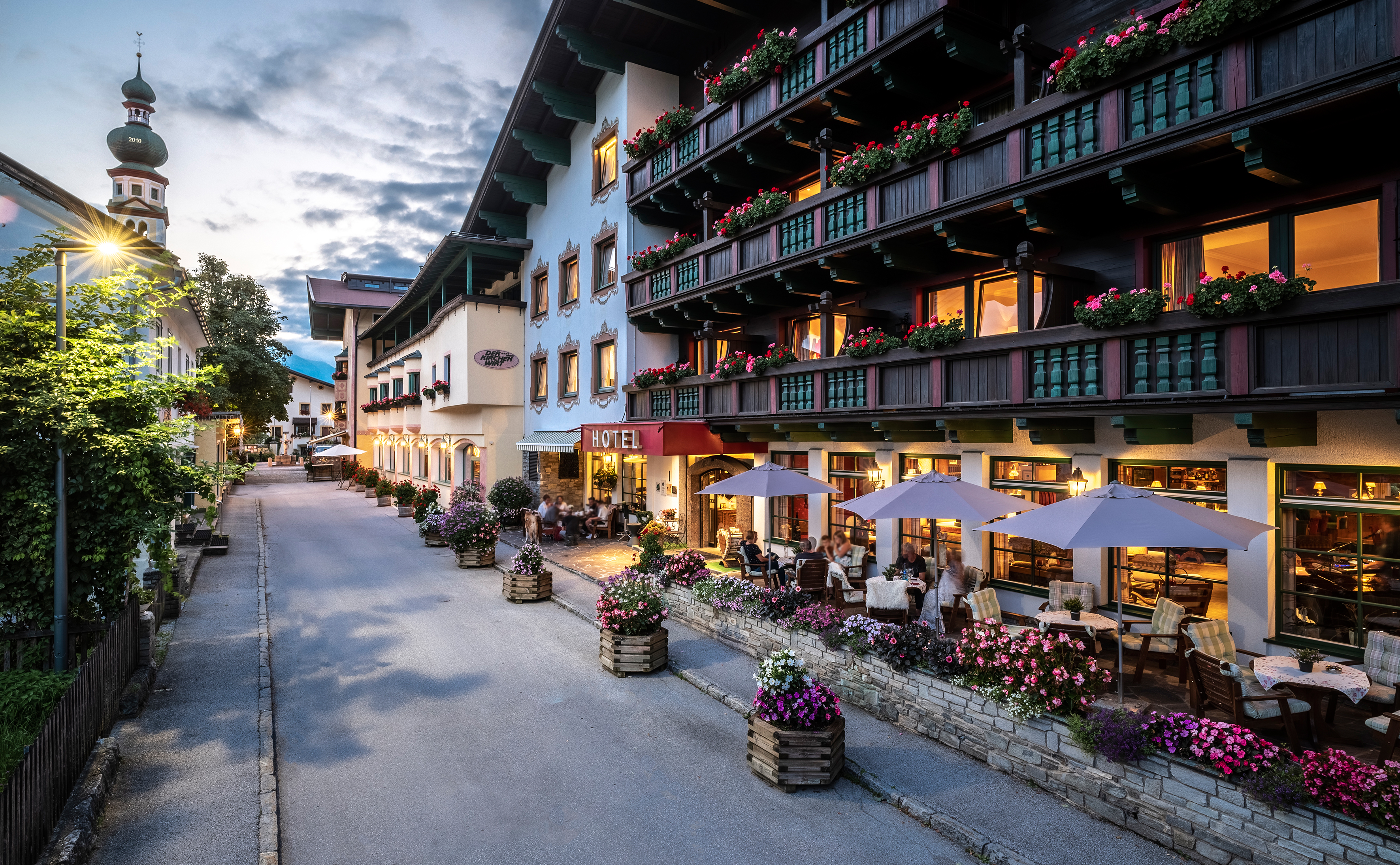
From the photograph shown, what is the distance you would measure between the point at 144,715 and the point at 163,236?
2880cm

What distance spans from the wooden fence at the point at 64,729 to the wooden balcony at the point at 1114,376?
457 inches

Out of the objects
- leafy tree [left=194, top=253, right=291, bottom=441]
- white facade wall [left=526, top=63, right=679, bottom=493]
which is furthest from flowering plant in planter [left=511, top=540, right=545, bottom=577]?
leafy tree [left=194, top=253, right=291, bottom=441]

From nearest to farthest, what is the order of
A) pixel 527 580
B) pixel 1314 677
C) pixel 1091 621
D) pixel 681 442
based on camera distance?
pixel 1314 677
pixel 1091 621
pixel 527 580
pixel 681 442

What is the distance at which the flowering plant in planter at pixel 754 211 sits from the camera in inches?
605

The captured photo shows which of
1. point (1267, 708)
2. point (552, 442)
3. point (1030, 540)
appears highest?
point (552, 442)

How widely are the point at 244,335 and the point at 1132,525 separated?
48.5 meters

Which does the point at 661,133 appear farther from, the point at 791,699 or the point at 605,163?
the point at 791,699

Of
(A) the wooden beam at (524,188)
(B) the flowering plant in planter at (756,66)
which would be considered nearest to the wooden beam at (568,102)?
(A) the wooden beam at (524,188)

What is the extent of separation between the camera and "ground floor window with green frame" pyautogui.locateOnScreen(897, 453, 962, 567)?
13.3 metres

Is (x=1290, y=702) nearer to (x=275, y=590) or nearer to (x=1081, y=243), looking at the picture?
(x=1081, y=243)

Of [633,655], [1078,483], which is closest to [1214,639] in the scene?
[1078,483]

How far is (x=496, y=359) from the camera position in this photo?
2858 cm

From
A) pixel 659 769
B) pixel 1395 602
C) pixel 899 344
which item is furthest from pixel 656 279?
pixel 1395 602

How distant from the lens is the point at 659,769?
7742 millimetres
